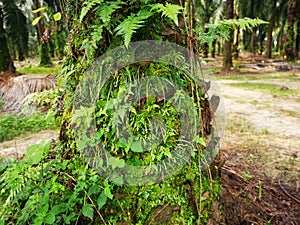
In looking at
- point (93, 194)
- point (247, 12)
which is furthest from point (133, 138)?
point (247, 12)

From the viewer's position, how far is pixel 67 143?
1338 millimetres

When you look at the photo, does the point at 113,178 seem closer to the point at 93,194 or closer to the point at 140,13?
the point at 93,194

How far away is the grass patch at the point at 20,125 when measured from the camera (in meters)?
3.73

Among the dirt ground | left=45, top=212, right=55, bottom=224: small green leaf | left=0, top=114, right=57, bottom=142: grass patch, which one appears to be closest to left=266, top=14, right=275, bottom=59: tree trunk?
the dirt ground

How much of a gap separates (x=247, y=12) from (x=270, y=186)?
1861 cm

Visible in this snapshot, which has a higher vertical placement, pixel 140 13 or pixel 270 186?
pixel 140 13

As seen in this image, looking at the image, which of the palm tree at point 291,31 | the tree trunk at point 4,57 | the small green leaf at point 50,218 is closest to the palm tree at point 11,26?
the tree trunk at point 4,57

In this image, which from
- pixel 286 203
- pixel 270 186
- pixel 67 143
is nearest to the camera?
pixel 67 143

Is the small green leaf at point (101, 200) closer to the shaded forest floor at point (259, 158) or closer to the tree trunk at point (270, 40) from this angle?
the shaded forest floor at point (259, 158)

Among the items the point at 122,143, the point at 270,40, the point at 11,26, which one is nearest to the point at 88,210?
the point at 122,143

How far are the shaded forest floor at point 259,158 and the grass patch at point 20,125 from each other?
0.20 meters

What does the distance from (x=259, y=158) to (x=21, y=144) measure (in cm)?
318

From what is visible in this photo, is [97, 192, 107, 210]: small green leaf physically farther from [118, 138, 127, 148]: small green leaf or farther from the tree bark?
the tree bark

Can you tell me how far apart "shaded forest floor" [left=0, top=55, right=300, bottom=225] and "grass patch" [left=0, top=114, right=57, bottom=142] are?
0.67 ft
